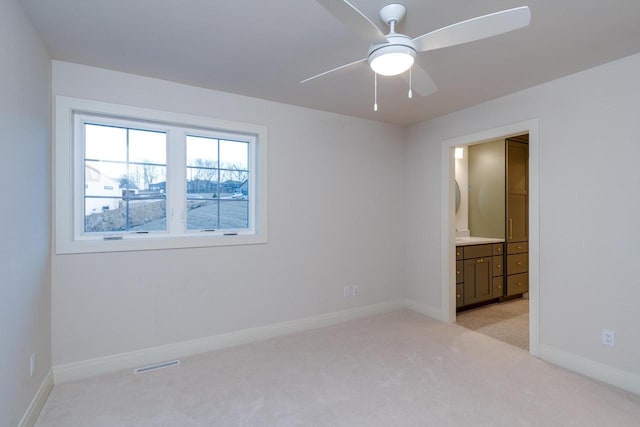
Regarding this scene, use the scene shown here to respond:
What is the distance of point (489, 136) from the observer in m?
3.24

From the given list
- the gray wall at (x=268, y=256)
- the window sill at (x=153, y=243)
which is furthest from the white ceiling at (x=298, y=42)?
the window sill at (x=153, y=243)

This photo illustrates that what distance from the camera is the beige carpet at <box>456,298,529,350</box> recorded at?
326 cm

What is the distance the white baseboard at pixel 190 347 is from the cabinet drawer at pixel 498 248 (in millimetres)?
1851

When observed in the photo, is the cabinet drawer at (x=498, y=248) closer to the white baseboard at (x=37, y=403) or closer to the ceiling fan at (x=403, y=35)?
the ceiling fan at (x=403, y=35)

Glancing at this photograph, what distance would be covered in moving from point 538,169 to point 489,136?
0.60m

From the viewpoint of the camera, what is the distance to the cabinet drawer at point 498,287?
433 centimetres

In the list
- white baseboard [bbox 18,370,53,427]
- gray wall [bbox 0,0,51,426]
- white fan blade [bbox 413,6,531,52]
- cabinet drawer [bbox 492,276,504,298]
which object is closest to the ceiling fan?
white fan blade [bbox 413,6,531,52]

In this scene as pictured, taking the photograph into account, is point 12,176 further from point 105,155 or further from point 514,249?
point 514,249

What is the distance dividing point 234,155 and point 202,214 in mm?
671

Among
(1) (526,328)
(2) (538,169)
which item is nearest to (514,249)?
(1) (526,328)

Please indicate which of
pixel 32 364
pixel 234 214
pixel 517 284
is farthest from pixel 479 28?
pixel 517 284

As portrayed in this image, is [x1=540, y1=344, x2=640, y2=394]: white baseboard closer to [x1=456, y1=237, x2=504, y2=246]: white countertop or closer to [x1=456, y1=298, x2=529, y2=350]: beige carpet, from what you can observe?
[x1=456, y1=298, x2=529, y2=350]: beige carpet

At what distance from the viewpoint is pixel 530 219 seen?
2.92 meters

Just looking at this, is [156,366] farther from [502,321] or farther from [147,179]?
[502,321]
